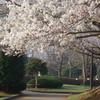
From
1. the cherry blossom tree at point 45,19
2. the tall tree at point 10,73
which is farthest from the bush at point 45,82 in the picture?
the cherry blossom tree at point 45,19

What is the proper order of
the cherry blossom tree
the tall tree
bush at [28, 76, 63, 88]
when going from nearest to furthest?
1. the cherry blossom tree
2. the tall tree
3. bush at [28, 76, 63, 88]

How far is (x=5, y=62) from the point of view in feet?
74.7

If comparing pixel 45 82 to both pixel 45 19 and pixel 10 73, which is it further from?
pixel 45 19

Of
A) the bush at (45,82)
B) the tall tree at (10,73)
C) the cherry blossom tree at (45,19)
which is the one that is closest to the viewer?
the cherry blossom tree at (45,19)

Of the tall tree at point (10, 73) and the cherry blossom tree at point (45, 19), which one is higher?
the cherry blossom tree at point (45, 19)

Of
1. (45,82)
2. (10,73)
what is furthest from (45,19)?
(45,82)

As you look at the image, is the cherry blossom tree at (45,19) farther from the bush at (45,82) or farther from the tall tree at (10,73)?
the bush at (45,82)

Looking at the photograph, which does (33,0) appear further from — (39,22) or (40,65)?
(40,65)

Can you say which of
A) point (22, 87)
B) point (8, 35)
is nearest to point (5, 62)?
point (22, 87)

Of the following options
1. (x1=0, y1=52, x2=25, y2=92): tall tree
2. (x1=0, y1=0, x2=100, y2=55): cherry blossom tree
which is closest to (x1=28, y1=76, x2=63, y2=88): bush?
(x1=0, y1=52, x2=25, y2=92): tall tree

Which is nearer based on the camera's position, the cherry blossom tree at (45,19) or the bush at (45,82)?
the cherry blossom tree at (45,19)

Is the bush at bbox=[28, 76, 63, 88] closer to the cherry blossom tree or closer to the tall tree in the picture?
the tall tree

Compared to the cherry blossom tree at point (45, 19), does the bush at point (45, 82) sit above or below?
below

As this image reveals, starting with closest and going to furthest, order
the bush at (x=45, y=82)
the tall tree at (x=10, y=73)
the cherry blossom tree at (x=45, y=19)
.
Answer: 1. the cherry blossom tree at (x=45, y=19)
2. the tall tree at (x=10, y=73)
3. the bush at (x=45, y=82)
